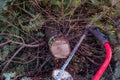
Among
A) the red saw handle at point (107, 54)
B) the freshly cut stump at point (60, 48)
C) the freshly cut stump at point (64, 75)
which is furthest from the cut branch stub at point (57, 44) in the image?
the red saw handle at point (107, 54)

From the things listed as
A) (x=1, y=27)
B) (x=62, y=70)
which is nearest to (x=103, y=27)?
(x=62, y=70)

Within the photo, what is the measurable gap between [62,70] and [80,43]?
0.30 metres

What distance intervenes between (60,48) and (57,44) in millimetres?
48

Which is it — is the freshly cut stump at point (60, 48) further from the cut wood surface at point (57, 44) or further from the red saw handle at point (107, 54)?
the red saw handle at point (107, 54)

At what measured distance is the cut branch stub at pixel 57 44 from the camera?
230cm

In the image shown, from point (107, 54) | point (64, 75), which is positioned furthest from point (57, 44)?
point (107, 54)

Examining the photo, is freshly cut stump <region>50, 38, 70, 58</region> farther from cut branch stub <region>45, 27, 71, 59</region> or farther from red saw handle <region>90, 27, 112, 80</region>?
red saw handle <region>90, 27, 112, 80</region>

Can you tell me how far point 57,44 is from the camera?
7.50 feet

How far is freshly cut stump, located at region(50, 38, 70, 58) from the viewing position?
229 cm

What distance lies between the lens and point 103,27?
2383 millimetres

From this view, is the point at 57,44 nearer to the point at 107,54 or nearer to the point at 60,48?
the point at 60,48

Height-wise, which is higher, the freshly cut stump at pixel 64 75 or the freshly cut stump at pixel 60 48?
the freshly cut stump at pixel 60 48

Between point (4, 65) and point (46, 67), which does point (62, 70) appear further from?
point (4, 65)

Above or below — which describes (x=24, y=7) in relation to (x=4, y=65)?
above
